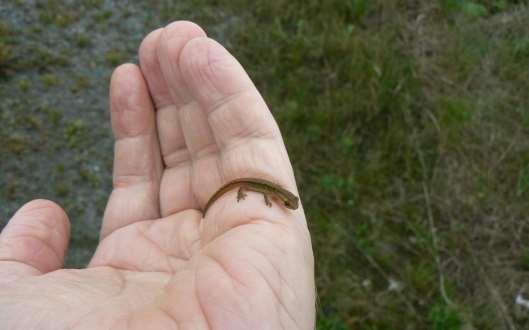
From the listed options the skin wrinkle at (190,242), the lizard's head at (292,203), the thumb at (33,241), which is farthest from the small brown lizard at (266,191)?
the thumb at (33,241)

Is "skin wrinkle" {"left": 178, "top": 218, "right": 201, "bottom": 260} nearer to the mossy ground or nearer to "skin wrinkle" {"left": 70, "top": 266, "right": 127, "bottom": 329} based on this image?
"skin wrinkle" {"left": 70, "top": 266, "right": 127, "bottom": 329}

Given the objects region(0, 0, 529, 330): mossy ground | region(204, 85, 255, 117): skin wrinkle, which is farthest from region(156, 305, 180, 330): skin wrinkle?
region(0, 0, 529, 330): mossy ground

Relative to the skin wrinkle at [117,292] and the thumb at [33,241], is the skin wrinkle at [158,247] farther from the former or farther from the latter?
the thumb at [33,241]

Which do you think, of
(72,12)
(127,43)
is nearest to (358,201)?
(127,43)

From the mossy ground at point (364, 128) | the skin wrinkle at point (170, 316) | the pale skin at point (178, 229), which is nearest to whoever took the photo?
the skin wrinkle at point (170, 316)

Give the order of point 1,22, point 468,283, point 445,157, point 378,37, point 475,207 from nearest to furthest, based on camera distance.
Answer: point 468,283 < point 475,207 < point 445,157 < point 1,22 < point 378,37

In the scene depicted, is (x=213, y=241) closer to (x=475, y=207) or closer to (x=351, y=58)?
(x=475, y=207)

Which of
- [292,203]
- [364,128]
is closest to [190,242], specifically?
[292,203]
